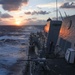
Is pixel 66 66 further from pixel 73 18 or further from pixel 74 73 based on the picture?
pixel 73 18

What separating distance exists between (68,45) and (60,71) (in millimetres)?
7082

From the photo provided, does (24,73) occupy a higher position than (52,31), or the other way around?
(52,31)

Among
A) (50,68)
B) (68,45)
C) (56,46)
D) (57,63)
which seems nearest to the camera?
(50,68)

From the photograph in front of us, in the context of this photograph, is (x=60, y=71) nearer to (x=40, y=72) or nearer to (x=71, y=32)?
(x=40, y=72)

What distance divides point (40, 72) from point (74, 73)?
2.63 meters

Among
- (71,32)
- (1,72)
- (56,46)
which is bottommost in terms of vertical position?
(1,72)

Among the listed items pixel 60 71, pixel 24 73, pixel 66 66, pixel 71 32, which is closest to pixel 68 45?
pixel 71 32

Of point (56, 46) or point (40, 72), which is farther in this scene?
point (56, 46)

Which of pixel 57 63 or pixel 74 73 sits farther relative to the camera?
pixel 57 63

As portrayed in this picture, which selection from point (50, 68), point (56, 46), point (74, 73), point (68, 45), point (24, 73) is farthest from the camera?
point (24, 73)

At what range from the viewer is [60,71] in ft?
61.1

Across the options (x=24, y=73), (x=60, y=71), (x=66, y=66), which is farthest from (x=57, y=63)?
(x=24, y=73)

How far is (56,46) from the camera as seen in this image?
31406 mm

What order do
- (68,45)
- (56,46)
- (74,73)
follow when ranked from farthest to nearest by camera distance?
(56,46), (68,45), (74,73)
